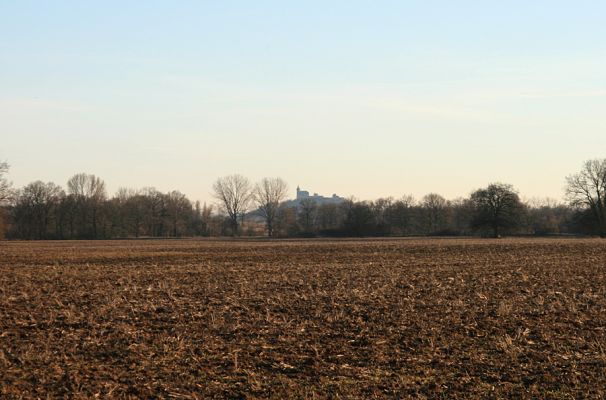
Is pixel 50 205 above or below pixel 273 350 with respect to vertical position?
above

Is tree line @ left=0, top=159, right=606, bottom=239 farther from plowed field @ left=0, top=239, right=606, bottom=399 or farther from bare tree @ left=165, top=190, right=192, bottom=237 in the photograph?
plowed field @ left=0, top=239, right=606, bottom=399

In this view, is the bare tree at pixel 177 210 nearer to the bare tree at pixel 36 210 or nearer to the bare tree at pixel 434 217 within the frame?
the bare tree at pixel 36 210

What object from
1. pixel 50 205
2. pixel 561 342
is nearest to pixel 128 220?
pixel 50 205

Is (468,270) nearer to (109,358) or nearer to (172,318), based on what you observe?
(172,318)

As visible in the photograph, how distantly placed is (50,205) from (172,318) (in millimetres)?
103355

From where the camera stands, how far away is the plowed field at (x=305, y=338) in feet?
34.1

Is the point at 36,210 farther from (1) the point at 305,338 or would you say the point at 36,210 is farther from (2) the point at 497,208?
(1) the point at 305,338

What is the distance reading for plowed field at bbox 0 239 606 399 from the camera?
1039 centimetres

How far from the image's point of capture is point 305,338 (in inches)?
542

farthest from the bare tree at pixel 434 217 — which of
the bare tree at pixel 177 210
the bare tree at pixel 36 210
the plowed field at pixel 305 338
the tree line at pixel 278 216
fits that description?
the plowed field at pixel 305 338

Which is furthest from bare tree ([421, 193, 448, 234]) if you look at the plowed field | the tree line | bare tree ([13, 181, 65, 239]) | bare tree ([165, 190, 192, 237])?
the plowed field

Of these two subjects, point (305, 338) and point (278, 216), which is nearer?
point (305, 338)

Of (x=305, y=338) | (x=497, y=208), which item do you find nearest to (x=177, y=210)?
(x=497, y=208)

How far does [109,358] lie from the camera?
39.9 ft
